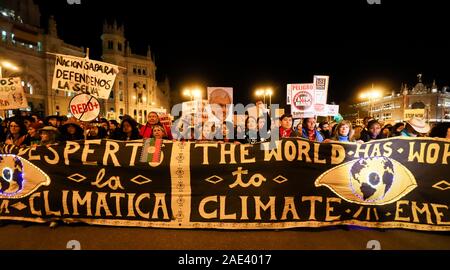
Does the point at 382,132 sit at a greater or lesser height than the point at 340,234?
greater

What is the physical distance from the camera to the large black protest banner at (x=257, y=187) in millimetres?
3932

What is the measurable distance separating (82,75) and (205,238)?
450 centimetres

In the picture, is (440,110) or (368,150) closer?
(368,150)

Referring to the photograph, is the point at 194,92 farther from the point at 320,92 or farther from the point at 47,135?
the point at 47,135

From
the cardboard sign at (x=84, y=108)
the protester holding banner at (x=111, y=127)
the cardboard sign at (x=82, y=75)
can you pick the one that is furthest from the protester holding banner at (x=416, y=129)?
the protester holding banner at (x=111, y=127)

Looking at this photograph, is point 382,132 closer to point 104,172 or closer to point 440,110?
point 104,172

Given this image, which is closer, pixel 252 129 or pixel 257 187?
pixel 257 187

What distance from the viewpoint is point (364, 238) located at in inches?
143

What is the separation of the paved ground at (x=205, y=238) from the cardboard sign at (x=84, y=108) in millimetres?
2476

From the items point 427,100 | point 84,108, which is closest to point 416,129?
point 84,108

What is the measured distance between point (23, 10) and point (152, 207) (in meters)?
58.2

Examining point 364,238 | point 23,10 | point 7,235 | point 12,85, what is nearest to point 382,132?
point 364,238

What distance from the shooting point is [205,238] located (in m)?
3.64

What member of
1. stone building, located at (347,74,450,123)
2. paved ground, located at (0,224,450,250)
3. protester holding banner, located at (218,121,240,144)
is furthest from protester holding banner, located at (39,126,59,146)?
stone building, located at (347,74,450,123)
